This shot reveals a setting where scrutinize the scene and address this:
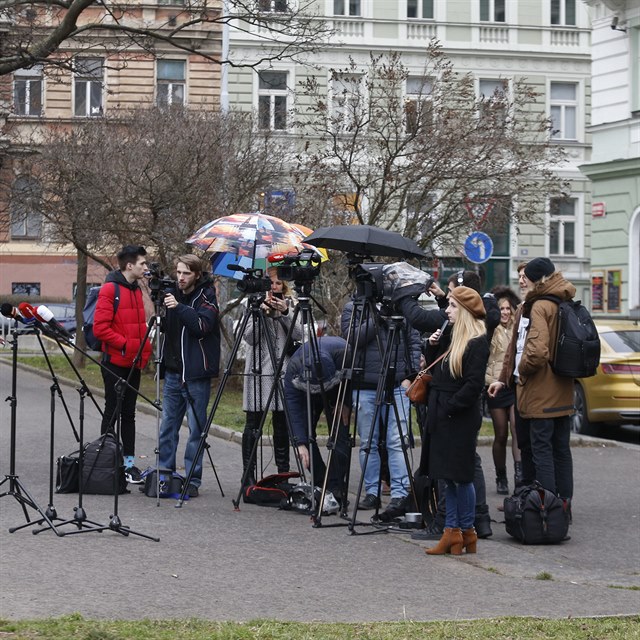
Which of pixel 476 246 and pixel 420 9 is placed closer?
pixel 476 246

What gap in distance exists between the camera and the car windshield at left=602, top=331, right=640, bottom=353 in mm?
17567

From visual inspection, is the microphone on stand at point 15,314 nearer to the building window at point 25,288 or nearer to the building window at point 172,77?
the building window at point 172,77

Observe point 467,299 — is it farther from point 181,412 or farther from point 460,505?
point 181,412

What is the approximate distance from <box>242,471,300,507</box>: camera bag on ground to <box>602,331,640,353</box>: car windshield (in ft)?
24.9

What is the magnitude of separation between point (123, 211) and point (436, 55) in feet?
20.9

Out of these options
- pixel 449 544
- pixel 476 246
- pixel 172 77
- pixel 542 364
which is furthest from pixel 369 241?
pixel 172 77

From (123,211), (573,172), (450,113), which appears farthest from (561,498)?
(573,172)

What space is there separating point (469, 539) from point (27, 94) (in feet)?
105

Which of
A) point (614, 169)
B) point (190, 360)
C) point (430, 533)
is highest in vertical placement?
point (614, 169)

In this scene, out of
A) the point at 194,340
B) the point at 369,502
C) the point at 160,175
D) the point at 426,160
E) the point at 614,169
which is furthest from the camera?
the point at 614,169

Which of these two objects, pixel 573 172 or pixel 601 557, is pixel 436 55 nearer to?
pixel 601 557

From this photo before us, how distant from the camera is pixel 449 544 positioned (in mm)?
9070

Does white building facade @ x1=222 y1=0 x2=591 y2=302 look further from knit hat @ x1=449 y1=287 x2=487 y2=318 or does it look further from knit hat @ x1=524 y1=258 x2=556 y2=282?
knit hat @ x1=449 y1=287 x2=487 y2=318

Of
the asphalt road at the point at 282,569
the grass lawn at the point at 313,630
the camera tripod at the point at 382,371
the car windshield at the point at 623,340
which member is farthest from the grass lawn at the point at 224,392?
the grass lawn at the point at 313,630
